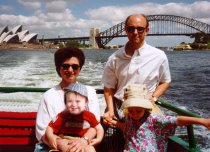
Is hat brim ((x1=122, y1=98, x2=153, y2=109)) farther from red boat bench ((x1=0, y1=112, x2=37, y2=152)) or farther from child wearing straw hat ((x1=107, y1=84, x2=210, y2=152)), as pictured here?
red boat bench ((x1=0, y1=112, x2=37, y2=152))

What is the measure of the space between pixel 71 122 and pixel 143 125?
0.57 m

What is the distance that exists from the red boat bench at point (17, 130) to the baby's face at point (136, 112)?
3.47 ft

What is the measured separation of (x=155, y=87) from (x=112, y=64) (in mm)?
434

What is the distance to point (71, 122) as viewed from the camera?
2529mm

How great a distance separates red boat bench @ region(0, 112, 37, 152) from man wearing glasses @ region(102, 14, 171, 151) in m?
0.78

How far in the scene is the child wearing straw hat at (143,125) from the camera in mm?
2631

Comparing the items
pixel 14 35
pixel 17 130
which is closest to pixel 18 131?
pixel 17 130

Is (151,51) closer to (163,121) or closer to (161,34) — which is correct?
(163,121)

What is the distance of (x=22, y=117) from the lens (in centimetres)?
331

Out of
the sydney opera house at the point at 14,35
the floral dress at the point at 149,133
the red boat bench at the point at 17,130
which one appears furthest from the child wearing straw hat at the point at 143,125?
the sydney opera house at the point at 14,35

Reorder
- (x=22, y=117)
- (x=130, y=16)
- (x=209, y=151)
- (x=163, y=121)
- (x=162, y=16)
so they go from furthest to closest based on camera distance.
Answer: (x=162, y=16) < (x=209, y=151) < (x=22, y=117) < (x=130, y=16) < (x=163, y=121)

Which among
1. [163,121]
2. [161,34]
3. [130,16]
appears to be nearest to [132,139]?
[163,121]

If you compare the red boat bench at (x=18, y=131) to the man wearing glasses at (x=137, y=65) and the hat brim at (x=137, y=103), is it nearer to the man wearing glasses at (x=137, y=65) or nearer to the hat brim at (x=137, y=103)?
the man wearing glasses at (x=137, y=65)

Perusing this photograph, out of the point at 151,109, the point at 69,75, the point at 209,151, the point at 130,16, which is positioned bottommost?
the point at 209,151
